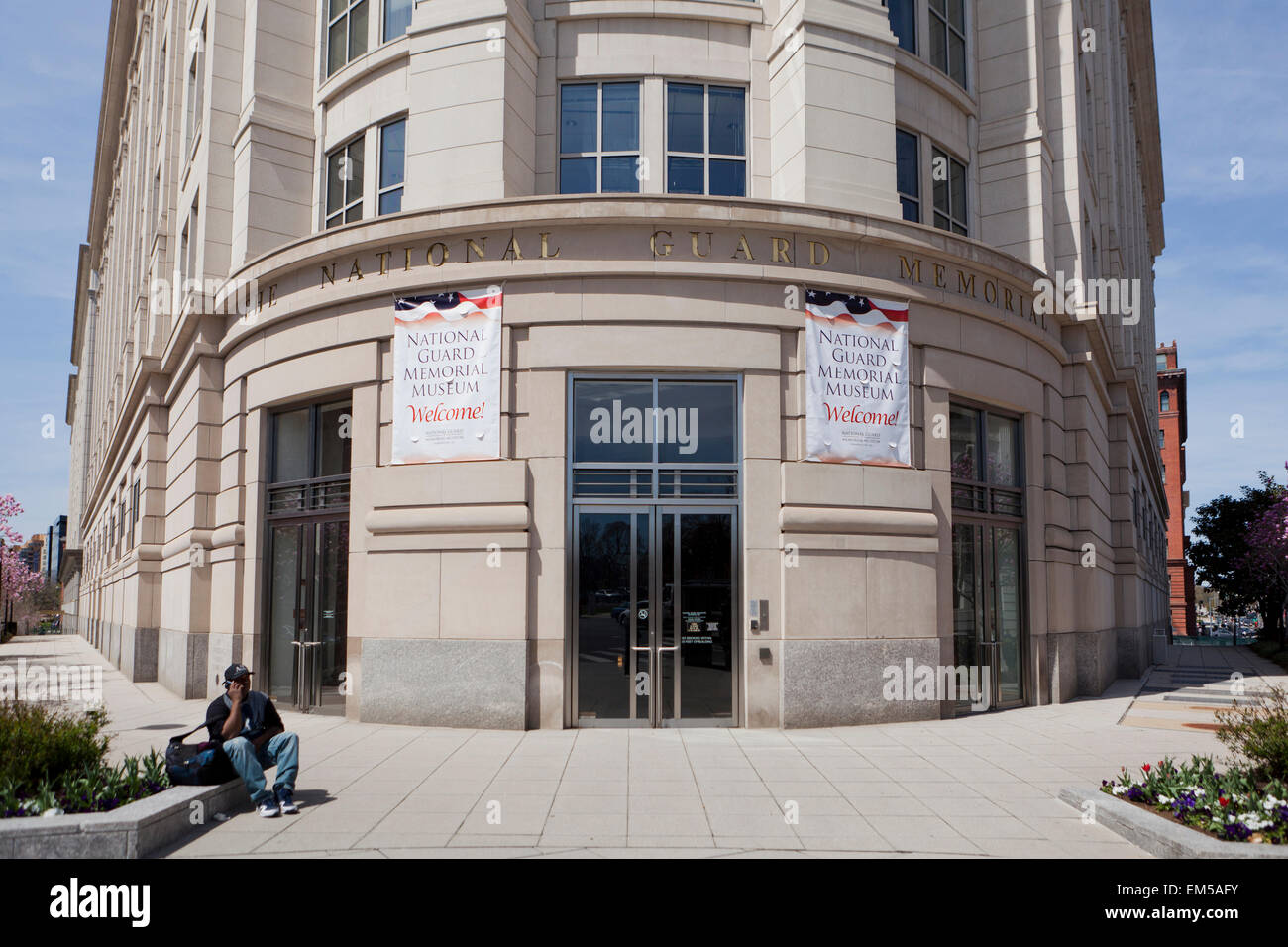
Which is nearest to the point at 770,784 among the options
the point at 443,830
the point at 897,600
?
the point at 443,830

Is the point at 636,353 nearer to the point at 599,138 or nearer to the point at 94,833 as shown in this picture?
the point at 599,138

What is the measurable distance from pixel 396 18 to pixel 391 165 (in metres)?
2.72

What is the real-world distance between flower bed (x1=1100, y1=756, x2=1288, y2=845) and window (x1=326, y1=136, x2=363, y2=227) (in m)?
14.9

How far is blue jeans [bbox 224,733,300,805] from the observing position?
848 cm

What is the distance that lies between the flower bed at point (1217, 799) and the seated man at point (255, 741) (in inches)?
290

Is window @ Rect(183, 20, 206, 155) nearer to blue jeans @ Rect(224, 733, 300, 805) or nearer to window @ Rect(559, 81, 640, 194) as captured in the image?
window @ Rect(559, 81, 640, 194)

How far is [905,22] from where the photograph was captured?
17391 millimetres

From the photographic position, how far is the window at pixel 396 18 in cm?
1684

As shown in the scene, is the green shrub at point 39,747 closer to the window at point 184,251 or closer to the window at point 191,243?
the window at point 191,243

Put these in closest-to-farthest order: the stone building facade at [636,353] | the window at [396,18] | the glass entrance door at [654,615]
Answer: the glass entrance door at [654,615] < the stone building facade at [636,353] < the window at [396,18]

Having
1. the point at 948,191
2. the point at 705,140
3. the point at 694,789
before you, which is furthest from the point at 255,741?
the point at 948,191

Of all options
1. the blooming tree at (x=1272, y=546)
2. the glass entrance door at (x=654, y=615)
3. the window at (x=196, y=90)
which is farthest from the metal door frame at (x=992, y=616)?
the blooming tree at (x=1272, y=546)
